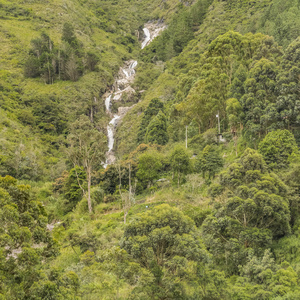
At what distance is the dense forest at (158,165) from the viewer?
14789 mm

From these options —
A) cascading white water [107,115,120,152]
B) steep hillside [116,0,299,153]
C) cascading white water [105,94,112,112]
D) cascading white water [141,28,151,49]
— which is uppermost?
cascading white water [141,28,151,49]

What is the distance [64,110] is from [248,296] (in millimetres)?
60146

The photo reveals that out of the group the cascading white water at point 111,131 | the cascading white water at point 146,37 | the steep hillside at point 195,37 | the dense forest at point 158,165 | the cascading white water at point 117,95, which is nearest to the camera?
the dense forest at point 158,165

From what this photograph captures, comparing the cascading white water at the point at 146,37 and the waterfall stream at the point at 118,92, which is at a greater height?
the cascading white water at the point at 146,37

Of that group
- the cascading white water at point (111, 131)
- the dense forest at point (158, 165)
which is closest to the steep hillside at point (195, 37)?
the dense forest at point (158, 165)

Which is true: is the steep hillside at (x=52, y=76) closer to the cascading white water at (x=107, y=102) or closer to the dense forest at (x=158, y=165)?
the dense forest at (x=158, y=165)

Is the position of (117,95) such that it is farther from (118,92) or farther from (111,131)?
(111,131)

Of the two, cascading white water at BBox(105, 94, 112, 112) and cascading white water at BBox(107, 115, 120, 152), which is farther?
cascading white water at BBox(105, 94, 112, 112)

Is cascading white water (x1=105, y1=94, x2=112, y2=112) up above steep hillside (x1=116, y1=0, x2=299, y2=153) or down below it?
below

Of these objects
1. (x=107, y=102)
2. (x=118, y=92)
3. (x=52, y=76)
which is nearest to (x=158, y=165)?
(x=107, y=102)

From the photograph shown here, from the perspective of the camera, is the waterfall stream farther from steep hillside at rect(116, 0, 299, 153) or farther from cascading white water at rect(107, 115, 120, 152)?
steep hillside at rect(116, 0, 299, 153)

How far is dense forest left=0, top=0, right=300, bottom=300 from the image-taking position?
14.8 meters

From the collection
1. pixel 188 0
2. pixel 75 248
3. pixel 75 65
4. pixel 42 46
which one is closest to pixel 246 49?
pixel 75 248

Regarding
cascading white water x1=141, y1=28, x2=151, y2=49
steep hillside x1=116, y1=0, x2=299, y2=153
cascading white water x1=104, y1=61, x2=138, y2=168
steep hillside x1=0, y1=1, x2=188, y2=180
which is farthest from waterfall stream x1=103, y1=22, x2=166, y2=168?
cascading white water x1=141, y1=28, x2=151, y2=49
